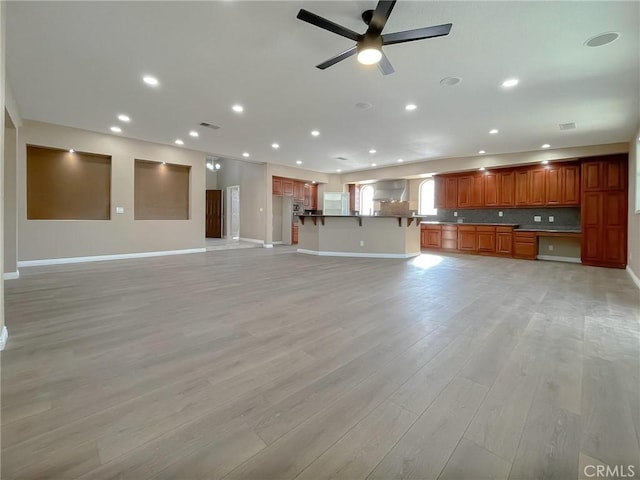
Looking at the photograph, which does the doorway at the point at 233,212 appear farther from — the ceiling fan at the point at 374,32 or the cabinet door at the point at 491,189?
the ceiling fan at the point at 374,32

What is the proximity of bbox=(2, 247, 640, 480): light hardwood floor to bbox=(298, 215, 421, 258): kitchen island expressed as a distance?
369 cm

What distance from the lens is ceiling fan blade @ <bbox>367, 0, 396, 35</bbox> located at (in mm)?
2150

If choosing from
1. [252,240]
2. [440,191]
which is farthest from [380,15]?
[252,240]

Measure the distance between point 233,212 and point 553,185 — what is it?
35.1 ft

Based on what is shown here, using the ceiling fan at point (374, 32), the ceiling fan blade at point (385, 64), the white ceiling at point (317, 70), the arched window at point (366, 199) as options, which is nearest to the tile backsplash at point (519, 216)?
the white ceiling at point (317, 70)

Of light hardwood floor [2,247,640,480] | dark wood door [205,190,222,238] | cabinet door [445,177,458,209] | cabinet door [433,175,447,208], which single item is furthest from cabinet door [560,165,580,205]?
dark wood door [205,190,222,238]

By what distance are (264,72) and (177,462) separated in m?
3.82

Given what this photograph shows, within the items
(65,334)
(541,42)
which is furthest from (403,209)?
(65,334)

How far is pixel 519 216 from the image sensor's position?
8.04 m

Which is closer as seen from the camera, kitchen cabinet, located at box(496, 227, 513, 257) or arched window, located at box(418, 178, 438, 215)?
kitchen cabinet, located at box(496, 227, 513, 257)

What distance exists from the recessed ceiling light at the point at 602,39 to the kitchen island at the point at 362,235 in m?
4.37

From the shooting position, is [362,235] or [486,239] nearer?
[362,235]

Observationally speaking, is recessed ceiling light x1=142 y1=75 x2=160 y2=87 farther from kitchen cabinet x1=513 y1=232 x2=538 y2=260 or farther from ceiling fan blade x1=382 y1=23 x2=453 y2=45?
kitchen cabinet x1=513 y1=232 x2=538 y2=260

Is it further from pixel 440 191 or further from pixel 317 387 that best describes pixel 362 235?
pixel 317 387
